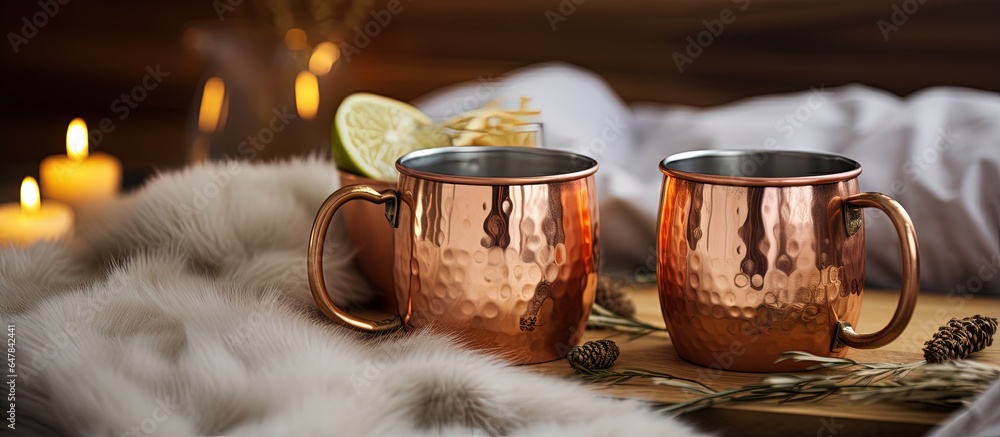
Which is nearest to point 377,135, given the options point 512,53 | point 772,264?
point 772,264

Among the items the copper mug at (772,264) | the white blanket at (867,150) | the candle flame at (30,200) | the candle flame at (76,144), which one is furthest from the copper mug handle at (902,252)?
the candle flame at (76,144)

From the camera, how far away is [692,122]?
101 cm

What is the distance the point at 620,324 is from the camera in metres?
0.67

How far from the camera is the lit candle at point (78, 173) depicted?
119cm

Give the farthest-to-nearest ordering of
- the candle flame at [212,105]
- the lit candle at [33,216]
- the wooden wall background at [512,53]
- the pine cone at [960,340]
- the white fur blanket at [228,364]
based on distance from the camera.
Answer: the wooden wall background at [512,53] < the candle flame at [212,105] < the lit candle at [33,216] < the pine cone at [960,340] < the white fur blanket at [228,364]

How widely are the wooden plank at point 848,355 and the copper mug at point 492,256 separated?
0.04 metres

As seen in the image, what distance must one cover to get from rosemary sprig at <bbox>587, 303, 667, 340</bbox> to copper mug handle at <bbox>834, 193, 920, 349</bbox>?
0.16m

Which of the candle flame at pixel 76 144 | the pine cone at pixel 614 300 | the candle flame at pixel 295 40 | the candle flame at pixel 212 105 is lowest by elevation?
the pine cone at pixel 614 300

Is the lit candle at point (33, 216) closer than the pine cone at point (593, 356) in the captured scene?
No

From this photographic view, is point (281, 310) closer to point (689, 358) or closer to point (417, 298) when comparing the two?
point (417, 298)

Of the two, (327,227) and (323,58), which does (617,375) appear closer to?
(327,227)

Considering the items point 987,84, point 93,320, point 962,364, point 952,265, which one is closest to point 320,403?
point 93,320

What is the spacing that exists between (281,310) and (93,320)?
12 centimetres

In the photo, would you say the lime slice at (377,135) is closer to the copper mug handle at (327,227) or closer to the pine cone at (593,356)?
the copper mug handle at (327,227)
